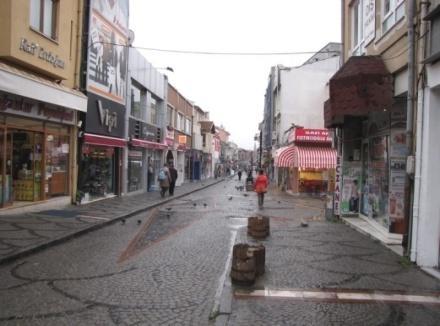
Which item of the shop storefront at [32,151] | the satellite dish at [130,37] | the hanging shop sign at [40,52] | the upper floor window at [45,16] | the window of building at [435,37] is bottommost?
the shop storefront at [32,151]

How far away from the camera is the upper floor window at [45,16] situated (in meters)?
14.9

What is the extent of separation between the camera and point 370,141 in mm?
14820

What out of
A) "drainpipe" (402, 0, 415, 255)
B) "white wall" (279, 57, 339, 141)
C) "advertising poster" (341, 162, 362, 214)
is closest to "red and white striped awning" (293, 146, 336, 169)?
"white wall" (279, 57, 339, 141)

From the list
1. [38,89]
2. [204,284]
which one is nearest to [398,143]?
[204,284]

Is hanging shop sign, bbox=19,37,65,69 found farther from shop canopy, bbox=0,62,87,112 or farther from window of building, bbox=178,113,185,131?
window of building, bbox=178,113,185,131

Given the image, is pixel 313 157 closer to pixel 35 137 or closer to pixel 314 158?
pixel 314 158

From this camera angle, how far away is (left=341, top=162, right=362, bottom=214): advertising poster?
53.6 feet

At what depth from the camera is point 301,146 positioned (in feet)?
109

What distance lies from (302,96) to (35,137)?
30395 millimetres

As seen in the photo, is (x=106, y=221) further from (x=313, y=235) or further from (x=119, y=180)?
(x=119, y=180)

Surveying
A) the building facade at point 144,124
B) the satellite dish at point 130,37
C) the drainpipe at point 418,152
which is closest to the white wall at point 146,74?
the building facade at point 144,124

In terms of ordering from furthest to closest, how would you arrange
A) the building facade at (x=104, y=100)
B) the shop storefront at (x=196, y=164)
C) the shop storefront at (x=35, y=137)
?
the shop storefront at (x=196, y=164)
the building facade at (x=104, y=100)
the shop storefront at (x=35, y=137)

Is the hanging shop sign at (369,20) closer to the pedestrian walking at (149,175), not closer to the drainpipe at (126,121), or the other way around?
the drainpipe at (126,121)

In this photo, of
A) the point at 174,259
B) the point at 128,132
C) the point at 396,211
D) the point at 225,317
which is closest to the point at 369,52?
the point at 396,211
